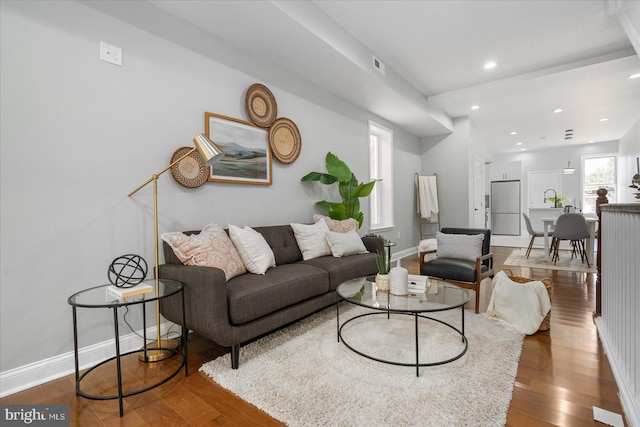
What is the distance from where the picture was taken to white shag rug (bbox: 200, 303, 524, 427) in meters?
1.52

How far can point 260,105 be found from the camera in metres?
3.31

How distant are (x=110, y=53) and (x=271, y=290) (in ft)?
6.68

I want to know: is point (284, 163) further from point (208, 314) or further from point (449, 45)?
point (449, 45)

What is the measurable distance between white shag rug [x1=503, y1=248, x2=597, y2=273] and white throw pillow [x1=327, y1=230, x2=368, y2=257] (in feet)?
A: 10.9

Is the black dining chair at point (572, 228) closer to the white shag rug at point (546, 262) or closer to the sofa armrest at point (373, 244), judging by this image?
the white shag rug at point (546, 262)

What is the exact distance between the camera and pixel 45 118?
1.96 m

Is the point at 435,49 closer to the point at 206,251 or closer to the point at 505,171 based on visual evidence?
the point at 206,251

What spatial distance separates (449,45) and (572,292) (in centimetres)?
321

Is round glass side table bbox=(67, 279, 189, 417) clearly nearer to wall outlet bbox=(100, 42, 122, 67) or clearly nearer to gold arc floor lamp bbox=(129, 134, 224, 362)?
gold arc floor lamp bbox=(129, 134, 224, 362)

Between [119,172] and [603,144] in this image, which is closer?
[119,172]

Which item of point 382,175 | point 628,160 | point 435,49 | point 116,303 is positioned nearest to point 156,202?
point 116,303

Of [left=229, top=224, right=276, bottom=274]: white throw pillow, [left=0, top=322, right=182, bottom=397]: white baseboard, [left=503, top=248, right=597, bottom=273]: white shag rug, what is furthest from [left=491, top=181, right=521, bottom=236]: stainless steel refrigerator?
[left=0, top=322, right=182, bottom=397]: white baseboard

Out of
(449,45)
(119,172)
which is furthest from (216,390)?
(449,45)

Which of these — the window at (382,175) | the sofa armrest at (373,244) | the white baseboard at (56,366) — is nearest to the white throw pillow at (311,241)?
the sofa armrest at (373,244)
